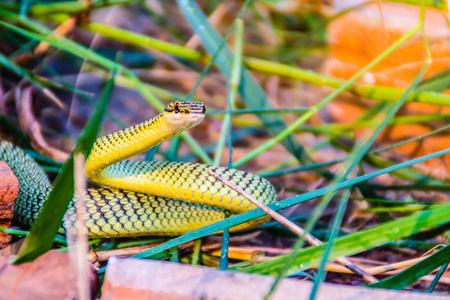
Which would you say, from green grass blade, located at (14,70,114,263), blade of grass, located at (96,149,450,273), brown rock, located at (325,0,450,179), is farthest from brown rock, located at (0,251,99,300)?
brown rock, located at (325,0,450,179)

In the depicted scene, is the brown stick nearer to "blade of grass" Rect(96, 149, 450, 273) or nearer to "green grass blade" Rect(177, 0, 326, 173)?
"blade of grass" Rect(96, 149, 450, 273)

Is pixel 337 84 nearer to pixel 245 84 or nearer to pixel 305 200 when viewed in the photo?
pixel 245 84

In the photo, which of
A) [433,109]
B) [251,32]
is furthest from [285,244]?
[251,32]

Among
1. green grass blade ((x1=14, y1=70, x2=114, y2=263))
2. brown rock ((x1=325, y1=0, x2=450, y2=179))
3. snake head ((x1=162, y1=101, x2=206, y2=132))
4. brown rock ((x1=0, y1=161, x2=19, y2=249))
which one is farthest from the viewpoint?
brown rock ((x1=325, y1=0, x2=450, y2=179))

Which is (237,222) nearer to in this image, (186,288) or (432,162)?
(186,288)

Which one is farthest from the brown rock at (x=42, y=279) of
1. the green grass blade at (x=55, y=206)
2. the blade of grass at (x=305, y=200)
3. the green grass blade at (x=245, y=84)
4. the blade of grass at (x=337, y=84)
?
the blade of grass at (x=337, y=84)

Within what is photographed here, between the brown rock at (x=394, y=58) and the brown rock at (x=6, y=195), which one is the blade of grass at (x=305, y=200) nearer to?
the brown rock at (x=6, y=195)

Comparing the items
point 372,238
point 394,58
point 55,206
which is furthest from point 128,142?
point 394,58
